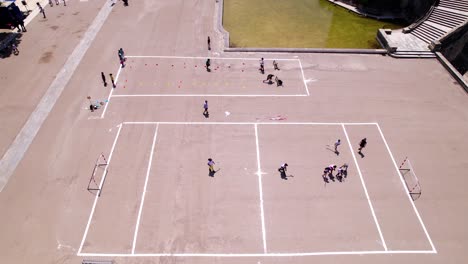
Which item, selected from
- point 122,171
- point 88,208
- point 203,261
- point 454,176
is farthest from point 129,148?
point 454,176

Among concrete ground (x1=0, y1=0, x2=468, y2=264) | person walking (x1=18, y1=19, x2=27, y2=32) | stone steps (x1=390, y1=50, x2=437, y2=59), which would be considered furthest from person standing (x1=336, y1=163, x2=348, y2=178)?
person walking (x1=18, y1=19, x2=27, y2=32)

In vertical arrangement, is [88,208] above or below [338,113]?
below

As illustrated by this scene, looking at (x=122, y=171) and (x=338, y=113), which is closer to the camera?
(x=122, y=171)

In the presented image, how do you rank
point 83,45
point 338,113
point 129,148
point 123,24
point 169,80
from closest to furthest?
point 129,148 → point 338,113 → point 169,80 → point 83,45 → point 123,24

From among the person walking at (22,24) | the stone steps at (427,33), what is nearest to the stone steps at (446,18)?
the stone steps at (427,33)

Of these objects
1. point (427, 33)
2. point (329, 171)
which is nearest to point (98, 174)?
point (329, 171)

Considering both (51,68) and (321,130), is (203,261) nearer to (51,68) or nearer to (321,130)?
(321,130)
